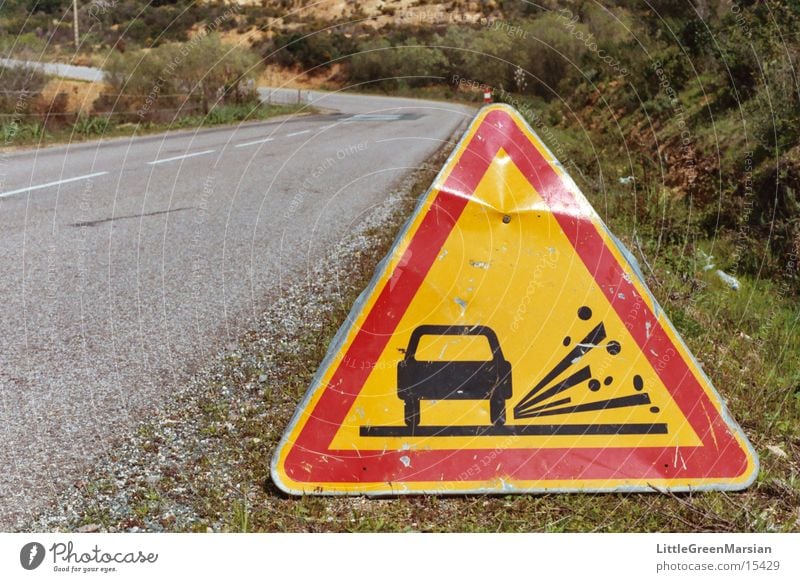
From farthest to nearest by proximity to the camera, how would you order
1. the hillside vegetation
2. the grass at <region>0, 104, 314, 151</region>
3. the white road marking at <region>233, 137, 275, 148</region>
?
the grass at <region>0, 104, 314, 151</region> → the white road marking at <region>233, 137, 275, 148</region> → the hillside vegetation

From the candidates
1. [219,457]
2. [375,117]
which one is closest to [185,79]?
[375,117]

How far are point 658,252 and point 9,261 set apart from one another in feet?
13.8

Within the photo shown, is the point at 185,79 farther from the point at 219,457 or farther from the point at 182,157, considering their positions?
the point at 219,457

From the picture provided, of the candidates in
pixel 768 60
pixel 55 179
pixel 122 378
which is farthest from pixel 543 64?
pixel 122 378

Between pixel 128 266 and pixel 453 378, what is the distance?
137 inches

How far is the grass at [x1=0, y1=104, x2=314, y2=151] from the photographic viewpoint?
13.3 m

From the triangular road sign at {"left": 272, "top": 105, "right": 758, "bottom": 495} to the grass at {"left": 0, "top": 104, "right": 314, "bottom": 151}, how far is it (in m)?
11.2

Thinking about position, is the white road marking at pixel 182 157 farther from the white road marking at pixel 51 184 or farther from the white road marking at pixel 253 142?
the white road marking at pixel 51 184

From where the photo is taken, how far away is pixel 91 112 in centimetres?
1638

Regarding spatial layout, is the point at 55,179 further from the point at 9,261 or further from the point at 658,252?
A: the point at 658,252

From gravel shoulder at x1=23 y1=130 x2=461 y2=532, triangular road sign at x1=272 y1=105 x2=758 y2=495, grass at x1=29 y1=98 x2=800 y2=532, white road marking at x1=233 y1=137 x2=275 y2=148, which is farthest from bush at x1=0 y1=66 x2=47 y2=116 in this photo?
triangular road sign at x1=272 y1=105 x2=758 y2=495

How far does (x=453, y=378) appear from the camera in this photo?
2.19 meters

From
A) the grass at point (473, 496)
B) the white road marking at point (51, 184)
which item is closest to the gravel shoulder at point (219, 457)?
the grass at point (473, 496)

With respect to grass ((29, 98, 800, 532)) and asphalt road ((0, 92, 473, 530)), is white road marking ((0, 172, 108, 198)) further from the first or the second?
grass ((29, 98, 800, 532))
